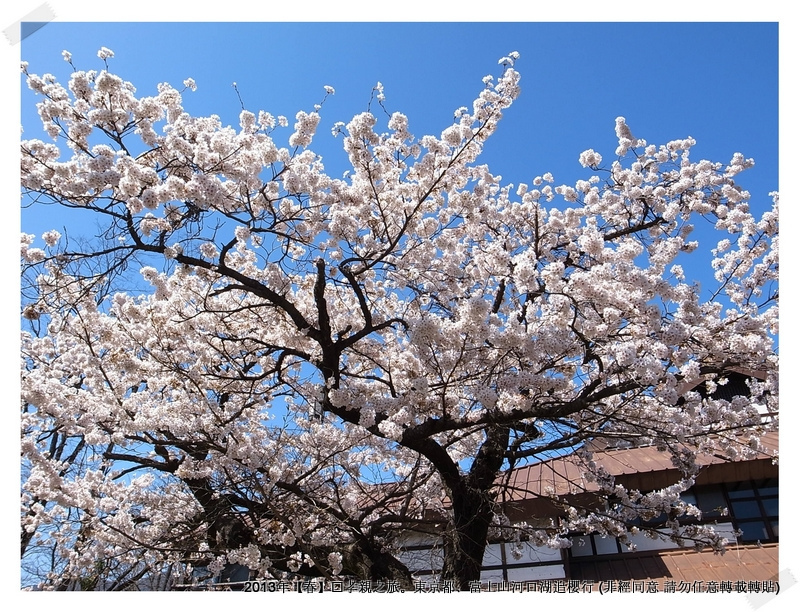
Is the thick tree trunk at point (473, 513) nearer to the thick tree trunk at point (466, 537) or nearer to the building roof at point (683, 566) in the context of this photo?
the thick tree trunk at point (466, 537)

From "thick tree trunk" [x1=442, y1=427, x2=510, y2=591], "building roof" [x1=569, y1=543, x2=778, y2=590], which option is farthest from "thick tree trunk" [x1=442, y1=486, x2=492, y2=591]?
"building roof" [x1=569, y1=543, x2=778, y2=590]

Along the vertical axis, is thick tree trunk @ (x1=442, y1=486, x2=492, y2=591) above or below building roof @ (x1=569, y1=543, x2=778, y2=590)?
above

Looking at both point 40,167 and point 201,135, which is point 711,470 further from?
point 40,167

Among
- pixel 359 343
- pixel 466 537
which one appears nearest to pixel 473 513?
pixel 466 537

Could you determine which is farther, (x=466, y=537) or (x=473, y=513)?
(x=473, y=513)

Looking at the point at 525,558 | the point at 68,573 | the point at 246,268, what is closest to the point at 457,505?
the point at 525,558

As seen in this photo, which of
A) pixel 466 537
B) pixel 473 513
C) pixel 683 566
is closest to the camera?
pixel 466 537

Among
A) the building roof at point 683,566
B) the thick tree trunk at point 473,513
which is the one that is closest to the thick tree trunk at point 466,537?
the thick tree trunk at point 473,513

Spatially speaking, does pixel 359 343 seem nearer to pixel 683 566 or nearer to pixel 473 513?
pixel 473 513

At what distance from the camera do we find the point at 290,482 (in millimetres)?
5543

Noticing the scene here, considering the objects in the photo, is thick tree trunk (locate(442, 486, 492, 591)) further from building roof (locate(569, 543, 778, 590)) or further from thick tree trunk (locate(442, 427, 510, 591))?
building roof (locate(569, 543, 778, 590))

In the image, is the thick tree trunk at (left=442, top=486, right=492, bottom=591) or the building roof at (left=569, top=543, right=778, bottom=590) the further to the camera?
the building roof at (left=569, top=543, right=778, bottom=590)

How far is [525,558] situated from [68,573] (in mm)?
5765

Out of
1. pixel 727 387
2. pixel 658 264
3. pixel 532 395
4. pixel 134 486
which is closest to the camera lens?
pixel 532 395
